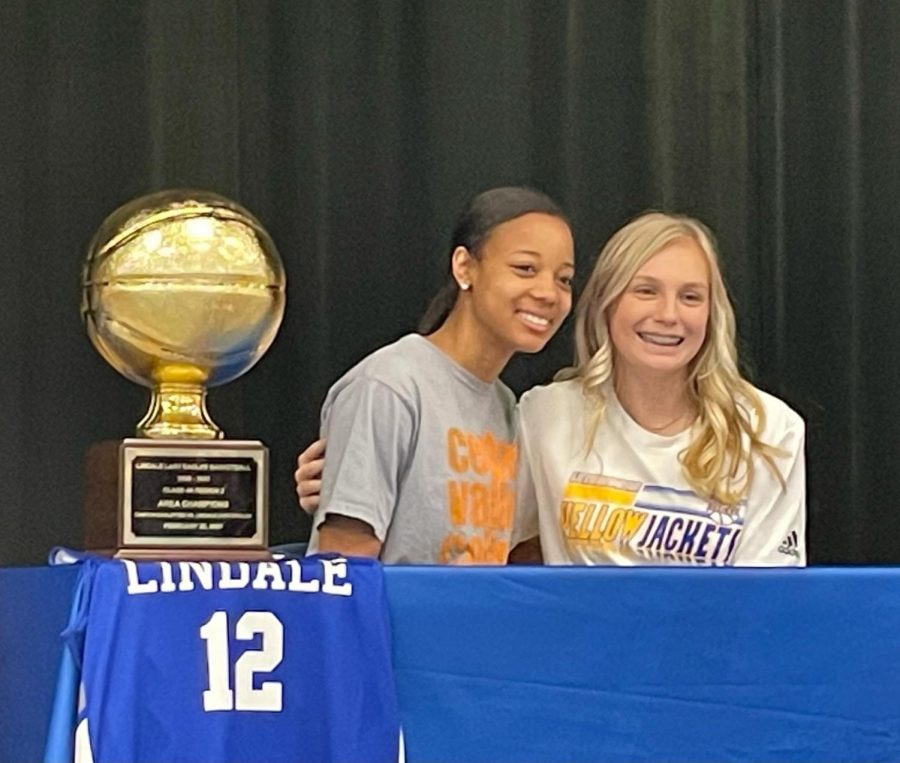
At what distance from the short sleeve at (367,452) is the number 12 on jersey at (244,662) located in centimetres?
38

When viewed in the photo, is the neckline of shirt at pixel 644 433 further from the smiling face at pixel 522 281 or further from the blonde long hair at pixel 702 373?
the smiling face at pixel 522 281

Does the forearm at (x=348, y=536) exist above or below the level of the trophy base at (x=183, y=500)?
below

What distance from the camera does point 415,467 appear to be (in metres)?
2.15

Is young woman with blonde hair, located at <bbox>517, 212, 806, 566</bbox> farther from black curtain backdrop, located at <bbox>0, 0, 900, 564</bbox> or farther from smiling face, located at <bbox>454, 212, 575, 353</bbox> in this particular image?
black curtain backdrop, located at <bbox>0, 0, 900, 564</bbox>

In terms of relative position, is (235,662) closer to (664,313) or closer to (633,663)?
(633,663)

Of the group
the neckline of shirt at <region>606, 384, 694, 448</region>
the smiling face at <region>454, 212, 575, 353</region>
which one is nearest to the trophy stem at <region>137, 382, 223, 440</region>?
the smiling face at <region>454, 212, 575, 353</region>

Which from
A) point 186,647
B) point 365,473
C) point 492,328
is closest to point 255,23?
point 492,328

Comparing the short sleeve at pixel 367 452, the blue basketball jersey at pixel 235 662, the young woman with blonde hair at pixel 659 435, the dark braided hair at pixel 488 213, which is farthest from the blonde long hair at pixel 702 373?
the blue basketball jersey at pixel 235 662

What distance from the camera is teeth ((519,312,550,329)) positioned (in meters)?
2.29

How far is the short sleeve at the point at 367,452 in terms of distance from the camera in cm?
210

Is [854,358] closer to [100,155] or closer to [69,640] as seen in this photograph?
[100,155]

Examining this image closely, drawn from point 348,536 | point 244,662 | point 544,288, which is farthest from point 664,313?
point 244,662

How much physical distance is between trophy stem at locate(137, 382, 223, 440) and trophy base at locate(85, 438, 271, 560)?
0.06 meters

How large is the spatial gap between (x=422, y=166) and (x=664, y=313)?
673 millimetres
